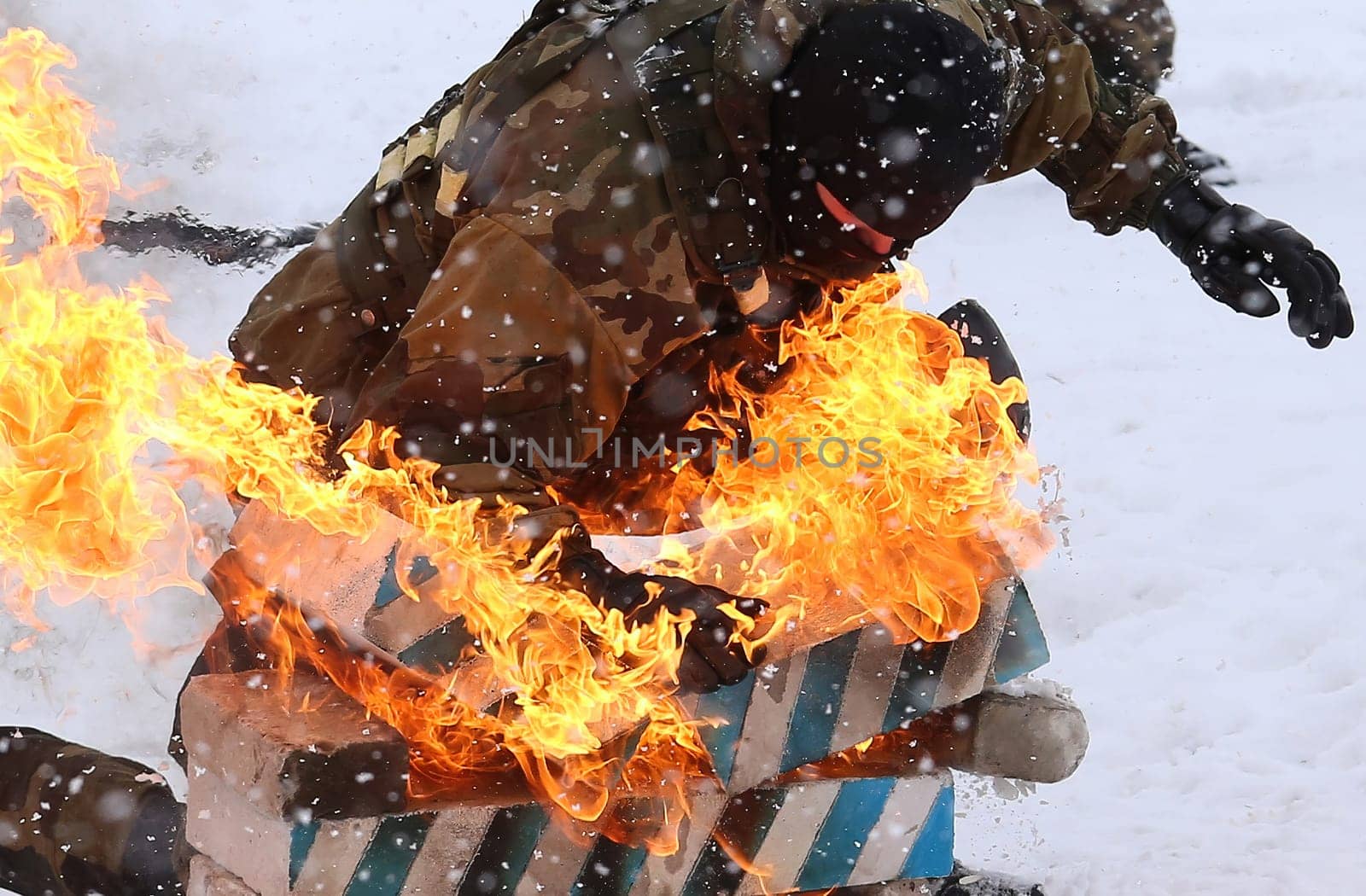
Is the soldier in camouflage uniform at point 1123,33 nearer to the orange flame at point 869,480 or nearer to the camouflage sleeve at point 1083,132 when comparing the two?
the camouflage sleeve at point 1083,132

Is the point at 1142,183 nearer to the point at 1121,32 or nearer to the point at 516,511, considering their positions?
the point at 1121,32

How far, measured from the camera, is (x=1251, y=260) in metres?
3.11

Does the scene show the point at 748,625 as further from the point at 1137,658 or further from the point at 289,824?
the point at 1137,658

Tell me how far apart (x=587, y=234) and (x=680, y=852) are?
113 cm

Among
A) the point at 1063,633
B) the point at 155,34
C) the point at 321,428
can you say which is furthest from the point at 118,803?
the point at 155,34

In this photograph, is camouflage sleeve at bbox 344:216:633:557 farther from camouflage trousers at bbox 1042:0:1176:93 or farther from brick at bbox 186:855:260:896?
camouflage trousers at bbox 1042:0:1176:93

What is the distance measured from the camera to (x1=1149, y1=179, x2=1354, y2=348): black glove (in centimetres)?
298

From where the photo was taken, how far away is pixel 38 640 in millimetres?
4504

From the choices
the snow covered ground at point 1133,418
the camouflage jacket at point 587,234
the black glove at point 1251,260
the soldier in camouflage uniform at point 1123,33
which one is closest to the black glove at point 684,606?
the camouflage jacket at point 587,234

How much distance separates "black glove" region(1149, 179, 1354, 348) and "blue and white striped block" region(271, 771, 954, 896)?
126cm

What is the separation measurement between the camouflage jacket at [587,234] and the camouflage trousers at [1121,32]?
26.6 inches

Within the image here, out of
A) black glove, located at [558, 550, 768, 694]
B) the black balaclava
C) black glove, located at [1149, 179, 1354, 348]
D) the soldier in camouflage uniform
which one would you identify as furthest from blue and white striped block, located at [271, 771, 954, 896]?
the soldier in camouflage uniform

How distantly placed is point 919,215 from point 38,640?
3349 mm

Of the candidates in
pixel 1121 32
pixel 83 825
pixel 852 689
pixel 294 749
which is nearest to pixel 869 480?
pixel 852 689
